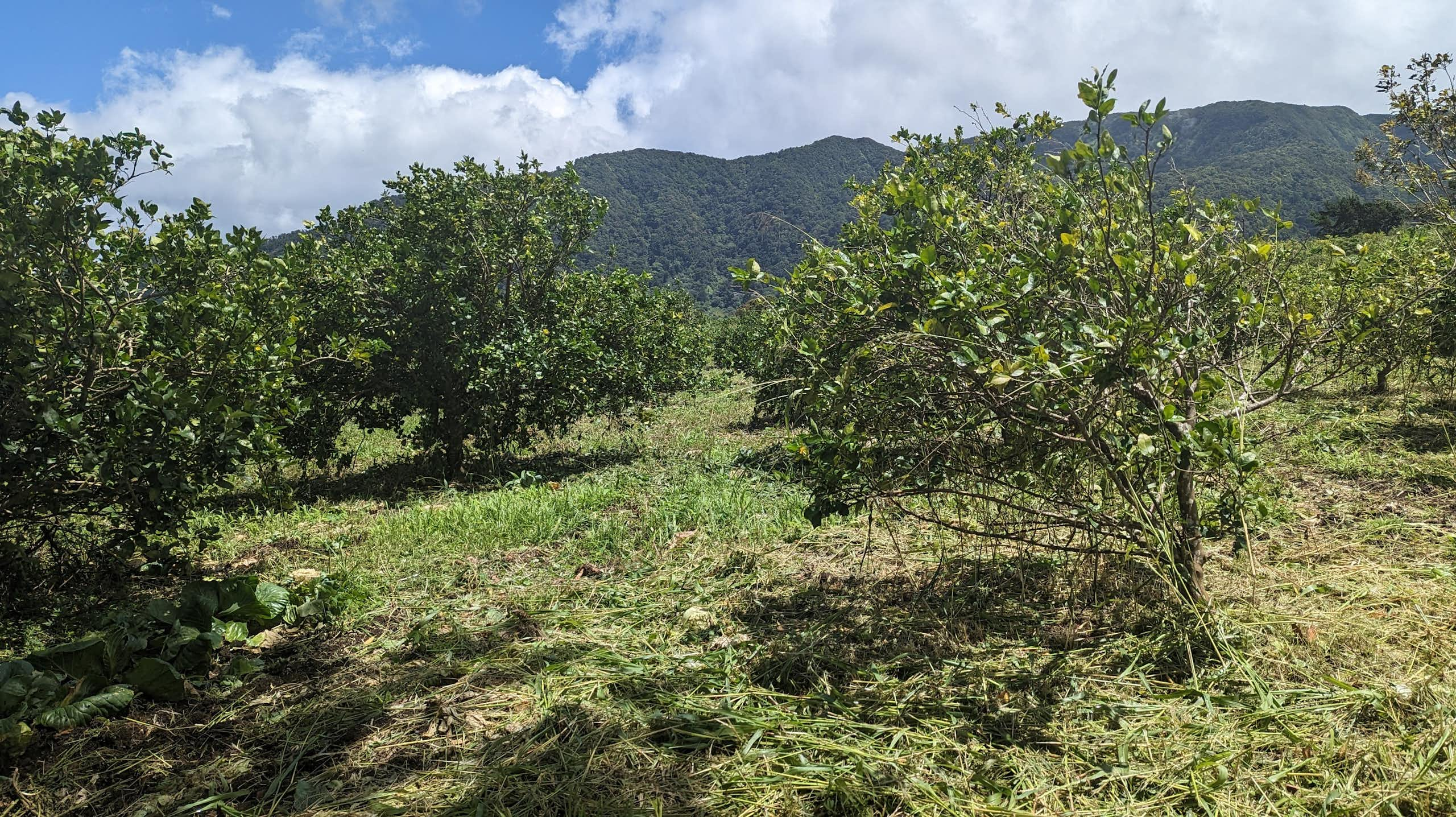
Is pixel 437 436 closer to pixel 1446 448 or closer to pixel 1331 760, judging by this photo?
pixel 1331 760

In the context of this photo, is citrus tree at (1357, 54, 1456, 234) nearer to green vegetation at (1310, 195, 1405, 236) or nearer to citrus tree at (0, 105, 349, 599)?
citrus tree at (0, 105, 349, 599)

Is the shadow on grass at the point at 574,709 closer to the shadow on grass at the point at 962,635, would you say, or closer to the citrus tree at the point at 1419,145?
the shadow on grass at the point at 962,635

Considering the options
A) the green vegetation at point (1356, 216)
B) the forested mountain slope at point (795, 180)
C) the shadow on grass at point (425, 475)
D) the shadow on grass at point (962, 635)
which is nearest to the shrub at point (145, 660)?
the shadow on grass at point (962, 635)

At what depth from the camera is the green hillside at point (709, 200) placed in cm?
5556

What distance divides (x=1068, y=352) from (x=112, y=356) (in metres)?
4.80

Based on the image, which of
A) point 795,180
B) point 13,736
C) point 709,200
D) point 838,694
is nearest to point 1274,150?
point 795,180

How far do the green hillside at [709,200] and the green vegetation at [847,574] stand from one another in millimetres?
32035

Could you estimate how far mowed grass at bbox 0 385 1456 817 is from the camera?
88.4 inches

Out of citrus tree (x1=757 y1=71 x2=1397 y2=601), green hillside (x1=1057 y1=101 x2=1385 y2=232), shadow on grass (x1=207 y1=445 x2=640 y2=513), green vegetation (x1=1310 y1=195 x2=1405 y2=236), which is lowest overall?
shadow on grass (x1=207 y1=445 x2=640 y2=513)

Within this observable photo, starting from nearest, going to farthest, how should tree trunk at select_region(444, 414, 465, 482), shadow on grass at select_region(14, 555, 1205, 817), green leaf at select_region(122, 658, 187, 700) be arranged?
shadow on grass at select_region(14, 555, 1205, 817) < green leaf at select_region(122, 658, 187, 700) < tree trunk at select_region(444, 414, 465, 482)

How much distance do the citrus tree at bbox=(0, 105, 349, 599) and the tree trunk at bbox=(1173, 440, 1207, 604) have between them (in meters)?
4.51

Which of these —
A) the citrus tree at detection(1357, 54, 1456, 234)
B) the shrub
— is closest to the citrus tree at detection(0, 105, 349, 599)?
the shrub

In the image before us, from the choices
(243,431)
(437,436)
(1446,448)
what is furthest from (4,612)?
(1446,448)

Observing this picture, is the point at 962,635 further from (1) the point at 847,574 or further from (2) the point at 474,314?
(2) the point at 474,314
